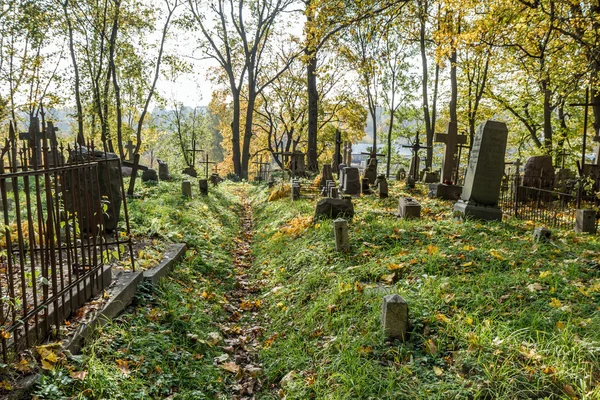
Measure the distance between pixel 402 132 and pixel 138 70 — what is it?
2493cm

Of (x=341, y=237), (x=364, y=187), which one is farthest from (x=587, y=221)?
(x=364, y=187)

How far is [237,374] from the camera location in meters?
4.00

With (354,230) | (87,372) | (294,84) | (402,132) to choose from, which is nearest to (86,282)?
(87,372)

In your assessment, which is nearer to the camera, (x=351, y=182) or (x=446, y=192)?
A: (x=446, y=192)

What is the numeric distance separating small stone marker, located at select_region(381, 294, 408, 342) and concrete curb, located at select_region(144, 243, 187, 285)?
10.7 feet

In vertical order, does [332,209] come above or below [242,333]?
above

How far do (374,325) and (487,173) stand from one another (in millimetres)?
6211

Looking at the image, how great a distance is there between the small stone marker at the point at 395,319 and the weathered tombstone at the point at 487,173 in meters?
5.67

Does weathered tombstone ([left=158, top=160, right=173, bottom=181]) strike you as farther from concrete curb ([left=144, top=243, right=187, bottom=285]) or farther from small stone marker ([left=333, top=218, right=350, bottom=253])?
small stone marker ([left=333, top=218, right=350, bottom=253])

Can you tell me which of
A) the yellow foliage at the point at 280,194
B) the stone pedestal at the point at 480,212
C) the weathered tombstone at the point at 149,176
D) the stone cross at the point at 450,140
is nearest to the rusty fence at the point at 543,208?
the stone pedestal at the point at 480,212

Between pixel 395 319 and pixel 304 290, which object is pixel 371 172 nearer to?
pixel 304 290

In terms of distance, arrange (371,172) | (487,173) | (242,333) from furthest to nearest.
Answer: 1. (371,172)
2. (487,173)
3. (242,333)

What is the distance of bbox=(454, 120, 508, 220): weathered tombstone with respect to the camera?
8.57 meters

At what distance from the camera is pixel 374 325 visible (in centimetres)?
396
